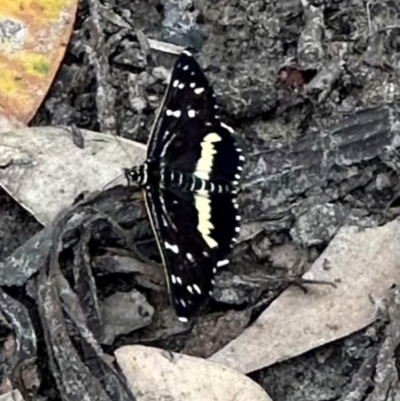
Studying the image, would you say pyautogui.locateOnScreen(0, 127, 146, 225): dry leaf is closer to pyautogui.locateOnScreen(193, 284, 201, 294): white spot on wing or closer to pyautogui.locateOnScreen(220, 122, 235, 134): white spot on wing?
pyautogui.locateOnScreen(220, 122, 235, 134): white spot on wing

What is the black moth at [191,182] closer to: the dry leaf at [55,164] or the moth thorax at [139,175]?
the moth thorax at [139,175]

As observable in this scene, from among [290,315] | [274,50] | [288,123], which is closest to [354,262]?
[290,315]

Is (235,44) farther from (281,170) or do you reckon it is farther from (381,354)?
(381,354)

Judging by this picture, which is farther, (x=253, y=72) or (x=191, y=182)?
(x=253, y=72)

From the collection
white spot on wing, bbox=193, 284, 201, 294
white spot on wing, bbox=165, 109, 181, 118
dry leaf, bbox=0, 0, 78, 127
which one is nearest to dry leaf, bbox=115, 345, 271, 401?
white spot on wing, bbox=193, 284, 201, 294

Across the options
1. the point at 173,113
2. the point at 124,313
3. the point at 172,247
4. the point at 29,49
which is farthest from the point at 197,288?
the point at 29,49

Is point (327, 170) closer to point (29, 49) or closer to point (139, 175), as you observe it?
point (139, 175)
